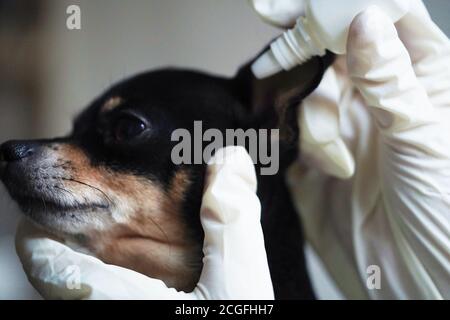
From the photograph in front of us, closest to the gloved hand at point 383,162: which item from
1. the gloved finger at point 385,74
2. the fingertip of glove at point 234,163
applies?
the gloved finger at point 385,74

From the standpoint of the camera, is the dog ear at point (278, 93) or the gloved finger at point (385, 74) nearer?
the gloved finger at point (385, 74)

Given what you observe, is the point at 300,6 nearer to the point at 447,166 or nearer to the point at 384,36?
the point at 384,36

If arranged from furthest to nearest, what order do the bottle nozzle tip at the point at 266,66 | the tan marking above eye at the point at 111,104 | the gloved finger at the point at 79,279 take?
the tan marking above eye at the point at 111,104 < the bottle nozzle tip at the point at 266,66 < the gloved finger at the point at 79,279

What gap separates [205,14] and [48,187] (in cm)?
32

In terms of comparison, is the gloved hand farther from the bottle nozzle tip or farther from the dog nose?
the dog nose

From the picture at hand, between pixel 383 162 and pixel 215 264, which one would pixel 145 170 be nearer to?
pixel 215 264

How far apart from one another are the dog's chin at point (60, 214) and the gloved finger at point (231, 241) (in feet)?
0.55

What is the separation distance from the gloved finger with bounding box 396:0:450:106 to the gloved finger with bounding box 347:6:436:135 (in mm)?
50

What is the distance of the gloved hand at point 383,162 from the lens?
698 mm

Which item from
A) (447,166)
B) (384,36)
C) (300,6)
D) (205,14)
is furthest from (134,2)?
(447,166)

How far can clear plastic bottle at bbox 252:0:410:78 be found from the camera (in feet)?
2.17

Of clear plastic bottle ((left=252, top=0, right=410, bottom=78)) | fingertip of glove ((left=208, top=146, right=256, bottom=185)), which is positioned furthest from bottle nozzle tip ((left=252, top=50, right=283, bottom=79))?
fingertip of glove ((left=208, top=146, right=256, bottom=185))

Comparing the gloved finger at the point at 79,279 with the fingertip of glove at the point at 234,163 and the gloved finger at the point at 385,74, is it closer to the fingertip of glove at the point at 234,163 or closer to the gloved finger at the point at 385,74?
the fingertip of glove at the point at 234,163
